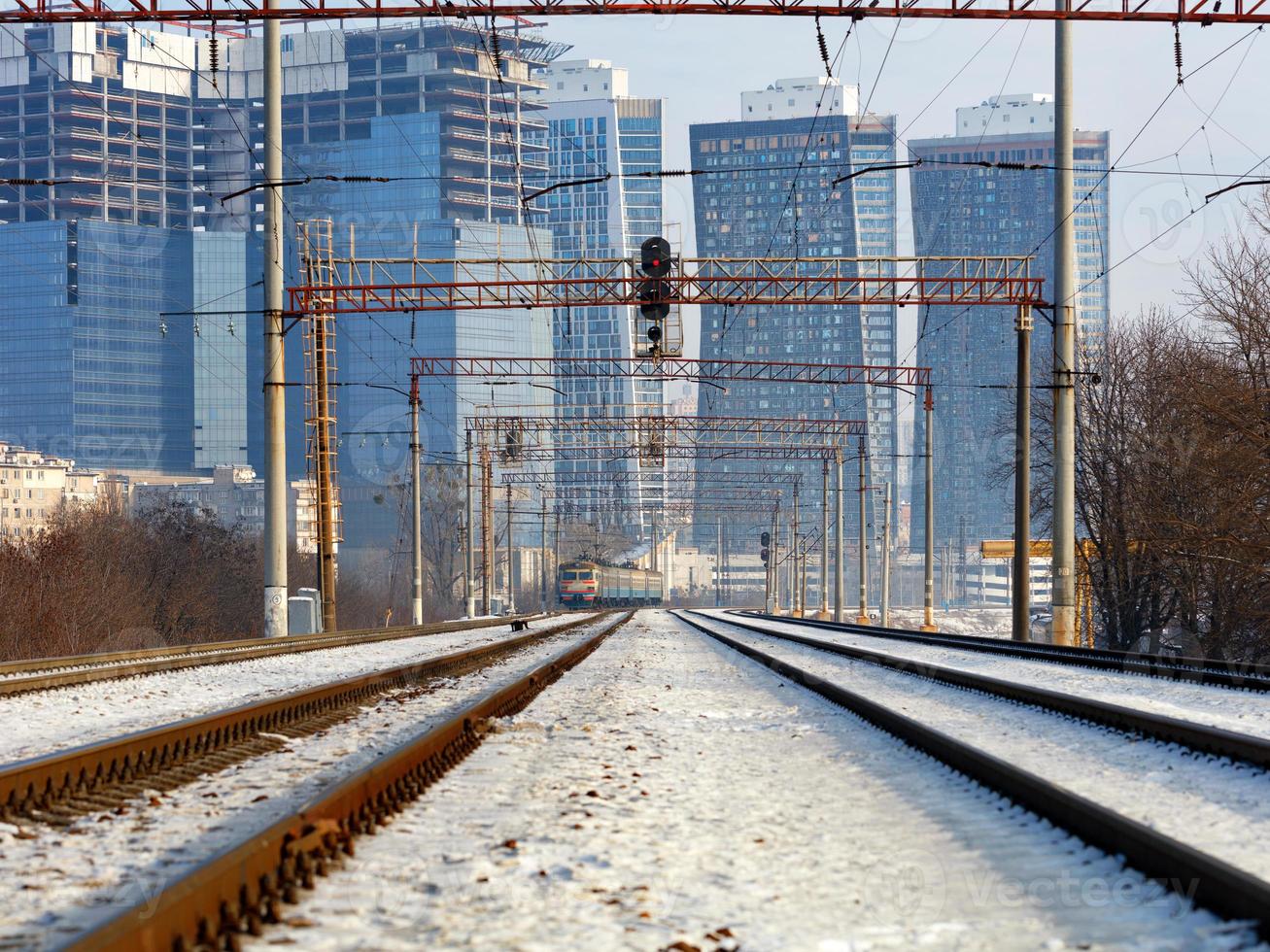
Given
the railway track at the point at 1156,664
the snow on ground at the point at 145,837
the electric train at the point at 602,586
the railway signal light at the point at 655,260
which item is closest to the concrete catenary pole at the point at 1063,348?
the railway track at the point at 1156,664

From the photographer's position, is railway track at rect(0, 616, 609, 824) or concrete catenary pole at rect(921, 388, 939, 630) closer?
railway track at rect(0, 616, 609, 824)

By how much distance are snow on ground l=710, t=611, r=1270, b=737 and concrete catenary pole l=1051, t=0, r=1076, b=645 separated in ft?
22.2

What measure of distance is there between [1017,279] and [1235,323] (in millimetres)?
8361

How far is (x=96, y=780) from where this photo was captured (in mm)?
7125

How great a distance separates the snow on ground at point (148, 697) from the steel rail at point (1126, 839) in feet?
18.8

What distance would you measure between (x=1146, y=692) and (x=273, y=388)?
62.8ft

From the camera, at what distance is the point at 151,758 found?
7844mm

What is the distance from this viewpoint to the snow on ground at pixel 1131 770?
19.3 ft

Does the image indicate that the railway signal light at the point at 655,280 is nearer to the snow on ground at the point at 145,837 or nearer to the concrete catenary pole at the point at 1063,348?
the concrete catenary pole at the point at 1063,348

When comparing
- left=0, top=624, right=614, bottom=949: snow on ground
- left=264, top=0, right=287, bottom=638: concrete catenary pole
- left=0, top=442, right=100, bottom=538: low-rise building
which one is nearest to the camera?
left=0, top=624, right=614, bottom=949: snow on ground

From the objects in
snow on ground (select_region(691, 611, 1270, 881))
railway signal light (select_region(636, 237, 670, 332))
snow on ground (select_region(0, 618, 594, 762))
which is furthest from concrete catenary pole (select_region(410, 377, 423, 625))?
snow on ground (select_region(691, 611, 1270, 881))

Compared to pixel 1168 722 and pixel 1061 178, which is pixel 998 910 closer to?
pixel 1168 722

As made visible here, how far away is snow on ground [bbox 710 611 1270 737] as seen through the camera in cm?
1115

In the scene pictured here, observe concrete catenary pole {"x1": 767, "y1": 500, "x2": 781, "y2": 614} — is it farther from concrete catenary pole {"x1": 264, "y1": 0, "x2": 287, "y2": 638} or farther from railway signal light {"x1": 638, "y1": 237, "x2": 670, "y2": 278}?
concrete catenary pole {"x1": 264, "y1": 0, "x2": 287, "y2": 638}
